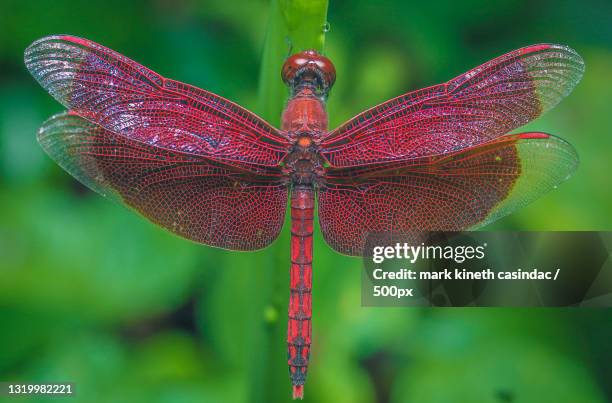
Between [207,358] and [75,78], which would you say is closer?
[75,78]

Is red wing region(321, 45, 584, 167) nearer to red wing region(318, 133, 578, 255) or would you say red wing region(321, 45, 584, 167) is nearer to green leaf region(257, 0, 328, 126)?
red wing region(318, 133, 578, 255)

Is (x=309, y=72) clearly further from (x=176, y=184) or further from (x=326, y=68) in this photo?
(x=176, y=184)

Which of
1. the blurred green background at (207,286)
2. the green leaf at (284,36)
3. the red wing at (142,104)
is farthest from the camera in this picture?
the blurred green background at (207,286)

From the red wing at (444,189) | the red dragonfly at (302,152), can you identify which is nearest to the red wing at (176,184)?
the red dragonfly at (302,152)

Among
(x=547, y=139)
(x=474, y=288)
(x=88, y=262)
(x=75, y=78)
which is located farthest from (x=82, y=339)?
(x=547, y=139)

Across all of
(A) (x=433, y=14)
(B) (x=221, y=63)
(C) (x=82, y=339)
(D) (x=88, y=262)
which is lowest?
(C) (x=82, y=339)

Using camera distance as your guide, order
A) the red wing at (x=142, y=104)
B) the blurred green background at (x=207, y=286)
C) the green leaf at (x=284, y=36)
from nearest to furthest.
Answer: the green leaf at (x=284, y=36) < the red wing at (x=142, y=104) < the blurred green background at (x=207, y=286)

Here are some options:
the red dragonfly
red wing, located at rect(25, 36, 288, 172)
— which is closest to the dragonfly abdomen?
the red dragonfly

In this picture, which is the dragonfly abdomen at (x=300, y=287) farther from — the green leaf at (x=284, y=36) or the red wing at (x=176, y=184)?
the green leaf at (x=284, y=36)

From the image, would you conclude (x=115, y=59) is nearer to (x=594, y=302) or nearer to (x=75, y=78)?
(x=75, y=78)
